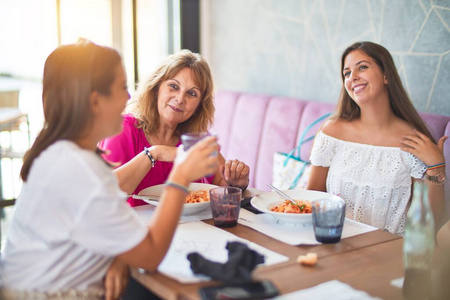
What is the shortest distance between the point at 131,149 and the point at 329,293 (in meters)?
1.23

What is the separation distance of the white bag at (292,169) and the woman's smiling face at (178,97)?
773 millimetres

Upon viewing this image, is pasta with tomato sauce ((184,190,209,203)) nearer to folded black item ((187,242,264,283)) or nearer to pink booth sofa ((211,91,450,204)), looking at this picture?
folded black item ((187,242,264,283))

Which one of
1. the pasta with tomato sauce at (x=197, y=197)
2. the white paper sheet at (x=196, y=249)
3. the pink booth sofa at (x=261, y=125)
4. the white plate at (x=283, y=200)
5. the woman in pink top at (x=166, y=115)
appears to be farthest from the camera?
the pink booth sofa at (x=261, y=125)

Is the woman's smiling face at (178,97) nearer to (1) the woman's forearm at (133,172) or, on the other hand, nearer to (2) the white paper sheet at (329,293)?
(1) the woman's forearm at (133,172)

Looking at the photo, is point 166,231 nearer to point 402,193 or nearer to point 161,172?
point 161,172

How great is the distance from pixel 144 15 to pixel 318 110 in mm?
1827

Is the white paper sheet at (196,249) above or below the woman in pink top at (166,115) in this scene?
below

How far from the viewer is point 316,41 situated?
10.3 ft

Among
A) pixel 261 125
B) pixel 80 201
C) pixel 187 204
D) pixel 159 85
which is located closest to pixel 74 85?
pixel 80 201

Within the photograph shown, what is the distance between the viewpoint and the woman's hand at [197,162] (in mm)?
1327

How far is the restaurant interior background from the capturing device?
2621mm

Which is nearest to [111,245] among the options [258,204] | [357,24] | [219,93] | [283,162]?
[258,204]

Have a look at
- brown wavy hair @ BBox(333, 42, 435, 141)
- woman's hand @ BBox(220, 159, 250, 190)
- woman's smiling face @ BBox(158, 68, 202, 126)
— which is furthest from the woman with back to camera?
brown wavy hair @ BBox(333, 42, 435, 141)

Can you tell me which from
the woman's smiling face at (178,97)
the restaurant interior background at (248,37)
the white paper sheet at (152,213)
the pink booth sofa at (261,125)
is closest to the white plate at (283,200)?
the white paper sheet at (152,213)
